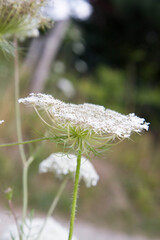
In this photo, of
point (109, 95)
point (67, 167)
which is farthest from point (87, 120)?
point (109, 95)

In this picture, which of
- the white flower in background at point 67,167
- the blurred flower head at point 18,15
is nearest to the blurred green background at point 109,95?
the blurred flower head at point 18,15

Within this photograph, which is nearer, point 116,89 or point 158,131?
point 116,89

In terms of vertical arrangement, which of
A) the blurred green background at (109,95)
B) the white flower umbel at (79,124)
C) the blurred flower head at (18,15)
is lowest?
the white flower umbel at (79,124)

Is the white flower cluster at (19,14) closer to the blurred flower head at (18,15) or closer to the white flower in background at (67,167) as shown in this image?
the blurred flower head at (18,15)

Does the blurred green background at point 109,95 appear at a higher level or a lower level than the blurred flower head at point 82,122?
higher

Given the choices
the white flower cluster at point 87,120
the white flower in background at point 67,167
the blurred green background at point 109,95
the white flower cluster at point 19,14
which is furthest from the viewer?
the blurred green background at point 109,95

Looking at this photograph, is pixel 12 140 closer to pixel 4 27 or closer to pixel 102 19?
pixel 4 27

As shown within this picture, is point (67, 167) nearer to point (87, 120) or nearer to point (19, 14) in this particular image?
point (87, 120)

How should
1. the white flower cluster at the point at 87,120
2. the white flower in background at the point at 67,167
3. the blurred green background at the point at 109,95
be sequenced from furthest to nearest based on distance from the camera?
the blurred green background at the point at 109,95 < the white flower in background at the point at 67,167 < the white flower cluster at the point at 87,120

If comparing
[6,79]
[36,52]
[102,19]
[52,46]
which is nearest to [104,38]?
[102,19]
